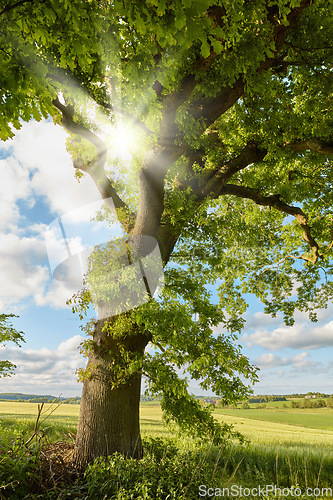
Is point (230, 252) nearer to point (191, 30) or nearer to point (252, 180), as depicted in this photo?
point (252, 180)

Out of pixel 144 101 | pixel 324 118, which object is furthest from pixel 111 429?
pixel 324 118

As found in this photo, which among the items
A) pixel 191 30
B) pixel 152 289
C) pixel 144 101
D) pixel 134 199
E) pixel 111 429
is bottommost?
pixel 111 429

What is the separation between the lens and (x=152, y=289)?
281 inches

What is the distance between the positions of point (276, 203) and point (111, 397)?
29.4 ft

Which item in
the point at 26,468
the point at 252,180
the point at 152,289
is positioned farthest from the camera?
the point at 252,180

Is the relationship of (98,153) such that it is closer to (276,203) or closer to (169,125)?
(169,125)

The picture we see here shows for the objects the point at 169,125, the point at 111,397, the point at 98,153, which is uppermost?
the point at 98,153

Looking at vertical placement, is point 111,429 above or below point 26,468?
above

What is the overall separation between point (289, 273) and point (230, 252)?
3.02 m

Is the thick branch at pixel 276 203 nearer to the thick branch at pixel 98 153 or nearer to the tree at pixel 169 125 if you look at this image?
the tree at pixel 169 125

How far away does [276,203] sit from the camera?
1177 cm

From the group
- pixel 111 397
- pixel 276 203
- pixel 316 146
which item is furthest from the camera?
pixel 276 203

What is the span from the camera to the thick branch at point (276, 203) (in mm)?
11055

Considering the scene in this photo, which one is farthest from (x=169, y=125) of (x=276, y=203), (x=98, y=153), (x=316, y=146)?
(x=276, y=203)
